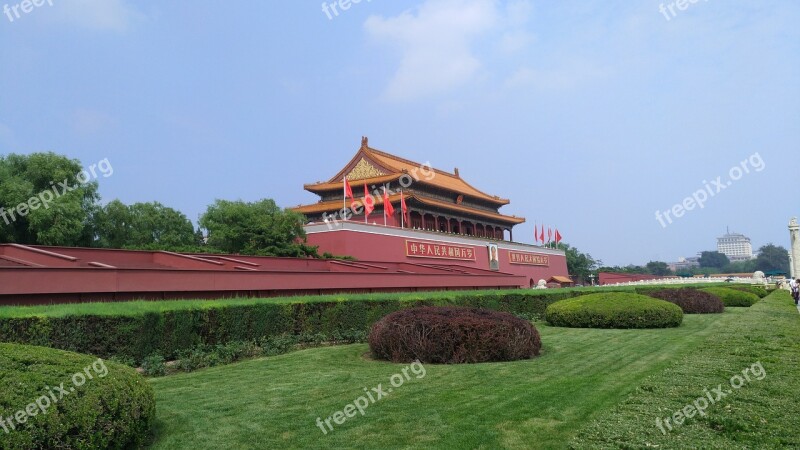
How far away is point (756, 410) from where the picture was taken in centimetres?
450

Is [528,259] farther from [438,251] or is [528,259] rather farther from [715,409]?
[715,409]

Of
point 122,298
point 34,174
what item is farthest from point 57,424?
point 34,174

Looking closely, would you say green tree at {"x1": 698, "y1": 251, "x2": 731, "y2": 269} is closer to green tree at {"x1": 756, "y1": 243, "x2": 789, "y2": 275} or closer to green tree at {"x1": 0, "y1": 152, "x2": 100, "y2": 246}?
green tree at {"x1": 756, "y1": 243, "x2": 789, "y2": 275}

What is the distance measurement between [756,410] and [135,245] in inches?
989

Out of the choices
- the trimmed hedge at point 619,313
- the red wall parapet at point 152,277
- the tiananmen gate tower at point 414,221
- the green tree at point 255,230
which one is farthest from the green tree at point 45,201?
the trimmed hedge at point 619,313

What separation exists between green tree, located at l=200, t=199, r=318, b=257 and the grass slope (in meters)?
19.2

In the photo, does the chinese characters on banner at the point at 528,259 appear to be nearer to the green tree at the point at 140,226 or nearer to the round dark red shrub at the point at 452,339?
the green tree at the point at 140,226

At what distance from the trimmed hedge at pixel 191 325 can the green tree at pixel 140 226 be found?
15133 millimetres

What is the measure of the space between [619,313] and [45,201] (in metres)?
20.4

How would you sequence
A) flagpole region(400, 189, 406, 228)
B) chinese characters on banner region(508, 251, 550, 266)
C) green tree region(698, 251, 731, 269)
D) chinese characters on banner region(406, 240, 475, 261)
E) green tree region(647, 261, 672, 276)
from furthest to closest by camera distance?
green tree region(698, 251, 731, 269), green tree region(647, 261, 672, 276), chinese characters on banner region(508, 251, 550, 266), flagpole region(400, 189, 406, 228), chinese characters on banner region(406, 240, 475, 261)

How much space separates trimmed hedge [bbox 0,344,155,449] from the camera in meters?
3.61

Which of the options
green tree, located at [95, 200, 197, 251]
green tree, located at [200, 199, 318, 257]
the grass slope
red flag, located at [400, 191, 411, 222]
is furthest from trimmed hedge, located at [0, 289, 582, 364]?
red flag, located at [400, 191, 411, 222]

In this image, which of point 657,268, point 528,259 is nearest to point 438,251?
point 528,259

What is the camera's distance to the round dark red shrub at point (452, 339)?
8.14 m
